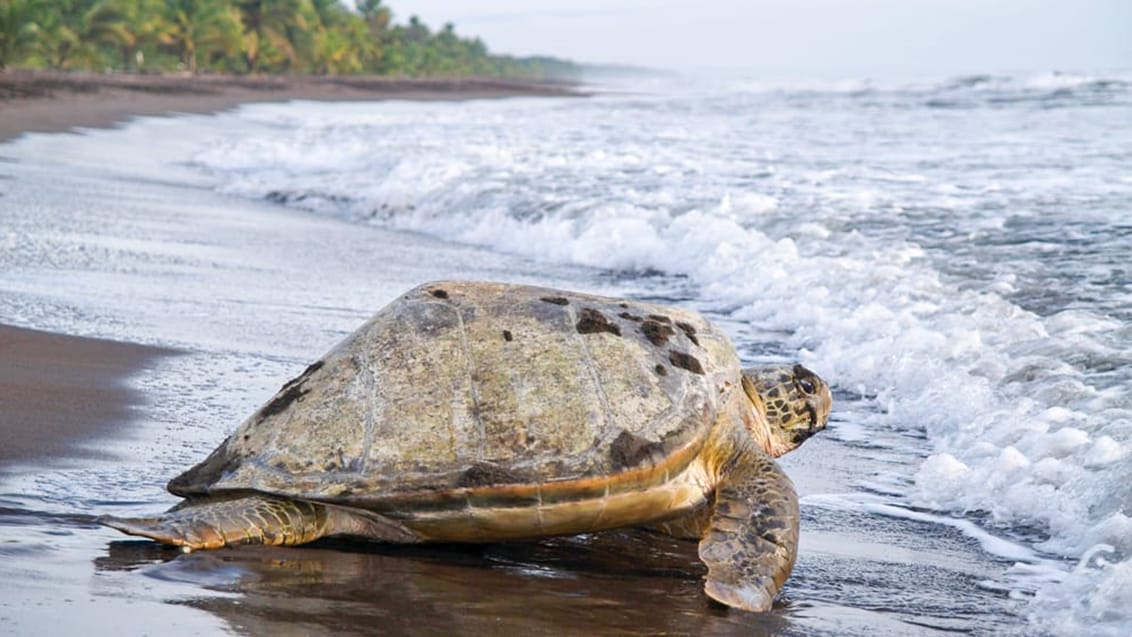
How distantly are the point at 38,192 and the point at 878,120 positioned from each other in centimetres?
1848

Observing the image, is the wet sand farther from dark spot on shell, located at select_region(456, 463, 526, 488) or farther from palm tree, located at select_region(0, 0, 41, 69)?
palm tree, located at select_region(0, 0, 41, 69)

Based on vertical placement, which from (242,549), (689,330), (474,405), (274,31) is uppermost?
(274,31)

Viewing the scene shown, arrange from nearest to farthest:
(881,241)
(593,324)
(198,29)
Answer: (593,324) < (881,241) < (198,29)

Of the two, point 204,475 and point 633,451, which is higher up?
point 633,451

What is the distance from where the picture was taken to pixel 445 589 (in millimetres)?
3338

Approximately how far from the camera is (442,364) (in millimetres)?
3807

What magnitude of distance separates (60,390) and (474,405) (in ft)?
6.87

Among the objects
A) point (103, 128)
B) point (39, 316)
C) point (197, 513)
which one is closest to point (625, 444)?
point (197, 513)

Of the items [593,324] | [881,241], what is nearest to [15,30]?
[881,241]

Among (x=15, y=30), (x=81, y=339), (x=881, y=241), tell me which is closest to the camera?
(x=81, y=339)

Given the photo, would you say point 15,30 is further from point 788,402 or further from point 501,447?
point 501,447

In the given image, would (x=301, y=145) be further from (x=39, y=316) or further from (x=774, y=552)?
(x=774, y=552)

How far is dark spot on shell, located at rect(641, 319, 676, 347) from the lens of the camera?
4.04 meters

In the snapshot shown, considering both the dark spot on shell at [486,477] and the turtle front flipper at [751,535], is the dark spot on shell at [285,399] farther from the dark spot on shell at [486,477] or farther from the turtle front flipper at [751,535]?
the turtle front flipper at [751,535]
